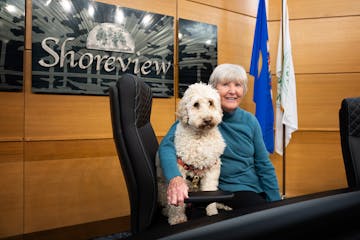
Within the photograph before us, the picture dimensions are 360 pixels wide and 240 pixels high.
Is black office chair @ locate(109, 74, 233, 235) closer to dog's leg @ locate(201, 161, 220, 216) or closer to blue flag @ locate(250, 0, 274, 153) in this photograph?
dog's leg @ locate(201, 161, 220, 216)

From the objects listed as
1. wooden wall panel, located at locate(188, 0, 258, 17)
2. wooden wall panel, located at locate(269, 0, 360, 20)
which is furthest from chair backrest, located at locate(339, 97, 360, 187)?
wooden wall panel, located at locate(269, 0, 360, 20)

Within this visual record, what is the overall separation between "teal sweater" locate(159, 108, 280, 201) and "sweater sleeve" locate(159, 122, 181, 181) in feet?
0.36

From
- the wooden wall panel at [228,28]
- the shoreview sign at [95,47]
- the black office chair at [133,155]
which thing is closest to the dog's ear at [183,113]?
the black office chair at [133,155]

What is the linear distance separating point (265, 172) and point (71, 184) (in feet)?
5.96

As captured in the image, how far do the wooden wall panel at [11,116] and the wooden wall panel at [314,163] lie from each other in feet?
9.45

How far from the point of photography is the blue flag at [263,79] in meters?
3.62

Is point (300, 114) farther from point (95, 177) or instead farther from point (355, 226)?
point (355, 226)

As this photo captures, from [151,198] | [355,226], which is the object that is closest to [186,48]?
[151,198]

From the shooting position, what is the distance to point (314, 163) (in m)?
3.95

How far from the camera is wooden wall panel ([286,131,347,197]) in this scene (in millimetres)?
3869

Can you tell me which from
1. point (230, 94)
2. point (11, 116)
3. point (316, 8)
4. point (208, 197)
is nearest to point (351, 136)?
point (230, 94)

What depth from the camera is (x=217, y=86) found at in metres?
1.89

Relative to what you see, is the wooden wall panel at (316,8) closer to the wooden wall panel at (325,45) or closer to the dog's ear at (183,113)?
the wooden wall panel at (325,45)

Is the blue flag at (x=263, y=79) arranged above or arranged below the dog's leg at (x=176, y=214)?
above
